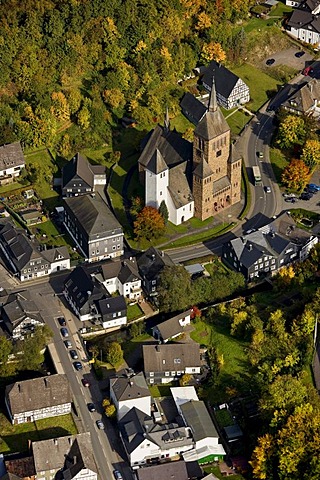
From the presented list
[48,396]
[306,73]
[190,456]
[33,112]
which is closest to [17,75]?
[33,112]

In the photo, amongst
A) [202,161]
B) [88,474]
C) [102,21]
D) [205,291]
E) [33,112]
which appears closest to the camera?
[88,474]

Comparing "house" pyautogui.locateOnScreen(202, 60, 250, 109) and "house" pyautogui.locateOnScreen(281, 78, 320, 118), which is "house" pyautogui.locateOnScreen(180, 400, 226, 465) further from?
"house" pyautogui.locateOnScreen(202, 60, 250, 109)

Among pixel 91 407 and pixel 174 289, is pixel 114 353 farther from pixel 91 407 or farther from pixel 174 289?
pixel 174 289

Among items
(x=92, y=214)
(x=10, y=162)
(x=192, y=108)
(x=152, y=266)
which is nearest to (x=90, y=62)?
(x=192, y=108)

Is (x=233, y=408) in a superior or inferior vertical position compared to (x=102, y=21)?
inferior

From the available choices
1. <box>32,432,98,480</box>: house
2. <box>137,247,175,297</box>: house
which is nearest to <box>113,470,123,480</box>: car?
<box>32,432,98,480</box>: house

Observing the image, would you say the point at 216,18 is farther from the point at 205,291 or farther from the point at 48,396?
the point at 48,396
